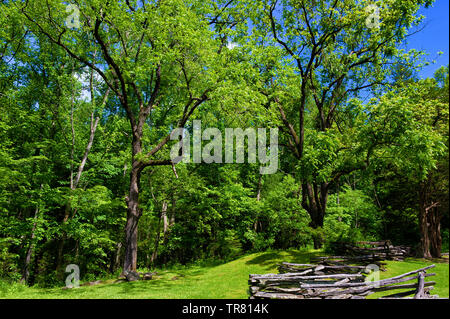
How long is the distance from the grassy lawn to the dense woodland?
5.96ft

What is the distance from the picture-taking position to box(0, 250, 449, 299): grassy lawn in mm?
8680

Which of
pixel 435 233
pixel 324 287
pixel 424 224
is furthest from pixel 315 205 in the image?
pixel 324 287

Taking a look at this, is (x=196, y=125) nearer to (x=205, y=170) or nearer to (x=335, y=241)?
(x=205, y=170)

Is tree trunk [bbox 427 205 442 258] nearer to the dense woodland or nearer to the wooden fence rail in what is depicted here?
the dense woodland

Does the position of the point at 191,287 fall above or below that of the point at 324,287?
below

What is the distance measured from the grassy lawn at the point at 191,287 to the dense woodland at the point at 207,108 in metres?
1.82

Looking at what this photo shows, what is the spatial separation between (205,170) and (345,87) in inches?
437

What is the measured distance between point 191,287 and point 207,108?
8714 mm

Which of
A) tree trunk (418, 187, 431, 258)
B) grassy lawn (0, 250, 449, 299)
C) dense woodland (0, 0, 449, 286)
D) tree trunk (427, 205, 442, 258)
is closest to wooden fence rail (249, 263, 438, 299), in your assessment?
grassy lawn (0, 250, 449, 299)


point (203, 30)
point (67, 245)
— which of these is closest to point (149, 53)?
point (203, 30)

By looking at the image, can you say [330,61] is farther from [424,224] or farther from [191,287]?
[191,287]

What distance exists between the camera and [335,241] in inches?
529

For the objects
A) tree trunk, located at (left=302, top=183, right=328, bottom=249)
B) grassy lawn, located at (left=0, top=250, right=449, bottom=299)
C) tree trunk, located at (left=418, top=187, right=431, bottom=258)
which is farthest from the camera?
tree trunk, located at (left=302, top=183, right=328, bottom=249)

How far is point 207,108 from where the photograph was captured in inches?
567
